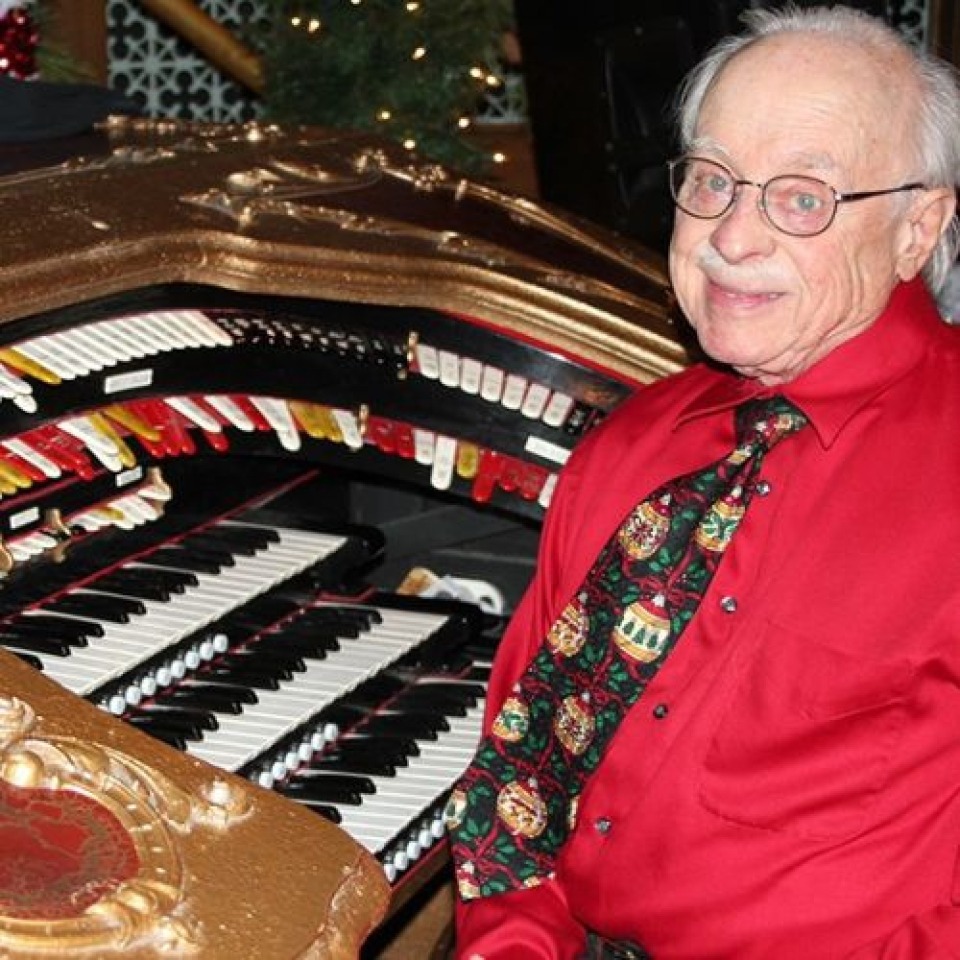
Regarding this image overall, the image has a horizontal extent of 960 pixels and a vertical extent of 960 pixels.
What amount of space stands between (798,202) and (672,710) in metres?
0.58

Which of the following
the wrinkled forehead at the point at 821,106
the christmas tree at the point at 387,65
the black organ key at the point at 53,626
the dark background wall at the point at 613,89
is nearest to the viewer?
the wrinkled forehead at the point at 821,106

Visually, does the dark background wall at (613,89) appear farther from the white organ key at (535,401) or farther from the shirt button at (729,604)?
the shirt button at (729,604)

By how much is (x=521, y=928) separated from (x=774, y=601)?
0.49 metres

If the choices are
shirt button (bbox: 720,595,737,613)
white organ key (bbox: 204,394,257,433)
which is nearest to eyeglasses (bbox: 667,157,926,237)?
shirt button (bbox: 720,595,737,613)

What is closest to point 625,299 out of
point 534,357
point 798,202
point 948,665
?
point 534,357

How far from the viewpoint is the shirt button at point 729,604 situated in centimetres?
219

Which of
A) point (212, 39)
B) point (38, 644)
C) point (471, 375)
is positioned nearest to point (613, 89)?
point (212, 39)

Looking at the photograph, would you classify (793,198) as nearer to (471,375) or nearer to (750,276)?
(750,276)

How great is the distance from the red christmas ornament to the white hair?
7.69 ft

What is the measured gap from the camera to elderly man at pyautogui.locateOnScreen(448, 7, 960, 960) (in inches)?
81.5

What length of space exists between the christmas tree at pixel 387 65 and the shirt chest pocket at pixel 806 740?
13.9ft

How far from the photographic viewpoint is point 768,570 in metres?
2.17

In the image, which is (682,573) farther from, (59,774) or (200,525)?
(200,525)

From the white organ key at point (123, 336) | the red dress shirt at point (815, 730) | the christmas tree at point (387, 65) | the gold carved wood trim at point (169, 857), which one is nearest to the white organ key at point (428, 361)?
the white organ key at point (123, 336)
